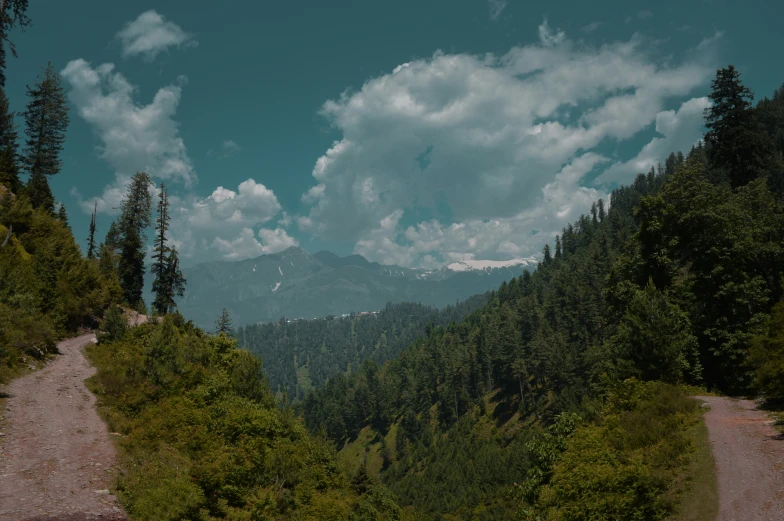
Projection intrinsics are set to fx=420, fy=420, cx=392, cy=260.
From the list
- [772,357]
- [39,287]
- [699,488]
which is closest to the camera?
[699,488]

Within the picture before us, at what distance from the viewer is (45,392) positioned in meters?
19.2

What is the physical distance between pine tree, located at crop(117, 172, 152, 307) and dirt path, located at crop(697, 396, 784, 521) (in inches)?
2249

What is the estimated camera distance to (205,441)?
18078 mm

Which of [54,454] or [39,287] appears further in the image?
[39,287]

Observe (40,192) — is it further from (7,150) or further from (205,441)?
(205,441)

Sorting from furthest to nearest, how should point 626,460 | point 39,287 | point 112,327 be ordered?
point 112,327 → point 39,287 → point 626,460

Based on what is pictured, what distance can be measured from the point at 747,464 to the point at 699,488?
2302mm

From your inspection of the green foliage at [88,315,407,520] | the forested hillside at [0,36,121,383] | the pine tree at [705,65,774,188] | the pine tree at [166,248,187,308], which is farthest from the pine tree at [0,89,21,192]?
the pine tree at [705,65,774,188]

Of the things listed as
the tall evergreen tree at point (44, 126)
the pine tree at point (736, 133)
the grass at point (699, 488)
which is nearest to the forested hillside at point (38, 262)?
the tall evergreen tree at point (44, 126)

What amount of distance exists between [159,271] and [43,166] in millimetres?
18688

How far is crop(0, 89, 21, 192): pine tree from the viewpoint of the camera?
1668 inches

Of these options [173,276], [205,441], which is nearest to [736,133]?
[205,441]

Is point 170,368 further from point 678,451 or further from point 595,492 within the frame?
point 678,451

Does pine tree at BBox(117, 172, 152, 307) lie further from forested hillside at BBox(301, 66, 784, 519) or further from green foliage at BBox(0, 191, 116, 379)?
forested hillside at BBox(301, 66, 784, 519)
